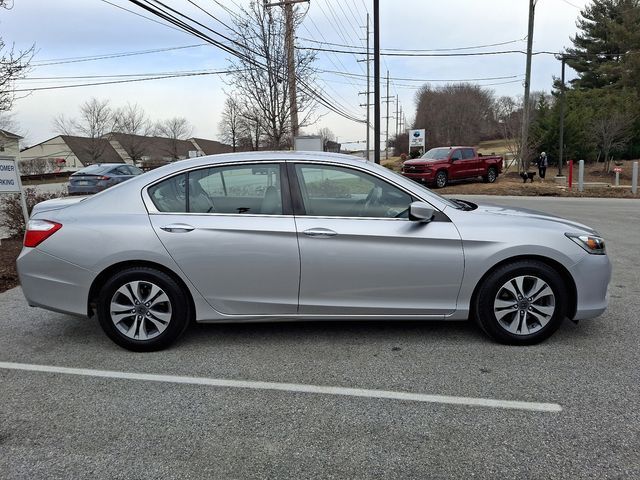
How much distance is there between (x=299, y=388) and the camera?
3285 mm

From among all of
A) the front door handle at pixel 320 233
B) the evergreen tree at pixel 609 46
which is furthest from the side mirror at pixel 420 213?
the evergreen tree at pixel 609 46

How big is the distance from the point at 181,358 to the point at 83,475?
54.8 inches

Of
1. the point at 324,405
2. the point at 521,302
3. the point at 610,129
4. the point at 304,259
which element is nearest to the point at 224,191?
the point at 304,259

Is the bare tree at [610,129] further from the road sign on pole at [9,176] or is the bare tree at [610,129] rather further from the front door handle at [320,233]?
the road sign on pole at [9,176]

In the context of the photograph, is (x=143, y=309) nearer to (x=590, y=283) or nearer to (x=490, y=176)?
(x=590, y=283)

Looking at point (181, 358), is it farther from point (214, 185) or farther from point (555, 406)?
point (555, 406)

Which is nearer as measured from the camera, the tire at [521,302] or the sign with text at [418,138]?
the tire at [521,302]

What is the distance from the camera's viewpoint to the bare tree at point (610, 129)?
3077 centimetres

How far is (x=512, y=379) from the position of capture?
11.0 feet

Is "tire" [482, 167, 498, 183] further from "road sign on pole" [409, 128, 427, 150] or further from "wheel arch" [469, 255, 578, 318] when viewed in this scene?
"wheel arch" [469, 255, 578, 318]

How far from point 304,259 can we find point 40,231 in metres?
2.18

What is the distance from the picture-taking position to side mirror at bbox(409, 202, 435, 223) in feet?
12.2

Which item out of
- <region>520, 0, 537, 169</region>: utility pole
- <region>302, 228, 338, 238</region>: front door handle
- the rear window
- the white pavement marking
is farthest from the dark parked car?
<region>520, 0, 537, 169</region>: utility pole

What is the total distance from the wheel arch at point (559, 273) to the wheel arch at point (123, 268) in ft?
7.59
